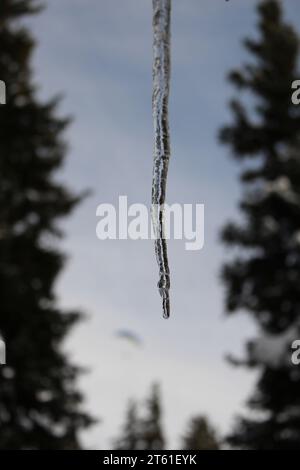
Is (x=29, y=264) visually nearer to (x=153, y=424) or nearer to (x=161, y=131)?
(x=161, y=131)

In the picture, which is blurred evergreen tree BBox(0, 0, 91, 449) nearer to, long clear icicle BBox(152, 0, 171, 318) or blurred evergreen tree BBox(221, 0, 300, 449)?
blurred evergreen tree BBox(221, 0, 300, 449)

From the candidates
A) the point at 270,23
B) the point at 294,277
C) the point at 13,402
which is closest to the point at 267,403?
the point at 294,277

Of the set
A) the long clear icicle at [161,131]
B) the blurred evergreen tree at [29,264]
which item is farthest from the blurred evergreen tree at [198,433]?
the long clear icicle at [161,131]

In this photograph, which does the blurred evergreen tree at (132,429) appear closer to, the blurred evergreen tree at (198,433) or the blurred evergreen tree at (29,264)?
the blurred evergreen tree at (198,433)

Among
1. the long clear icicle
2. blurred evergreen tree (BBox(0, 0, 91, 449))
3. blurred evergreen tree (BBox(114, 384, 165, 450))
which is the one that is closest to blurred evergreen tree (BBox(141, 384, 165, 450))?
blurred evergreen tree (BBox(114, 384, 165, 450))

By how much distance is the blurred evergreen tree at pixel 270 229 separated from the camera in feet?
31.8

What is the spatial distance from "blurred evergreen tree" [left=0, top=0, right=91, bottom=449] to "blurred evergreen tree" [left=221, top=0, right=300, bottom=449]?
142 inches

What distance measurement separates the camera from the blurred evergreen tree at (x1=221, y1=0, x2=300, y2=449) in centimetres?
970

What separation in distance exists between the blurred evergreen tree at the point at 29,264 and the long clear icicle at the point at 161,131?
9594mm

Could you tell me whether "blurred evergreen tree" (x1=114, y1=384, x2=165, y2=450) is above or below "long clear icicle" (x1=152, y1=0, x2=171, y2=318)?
above

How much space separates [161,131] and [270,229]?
10.0 metres

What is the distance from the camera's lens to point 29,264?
11.6 m

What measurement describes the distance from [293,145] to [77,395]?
687 centimetres
